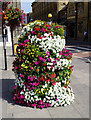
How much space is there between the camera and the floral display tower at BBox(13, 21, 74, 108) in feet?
14.9

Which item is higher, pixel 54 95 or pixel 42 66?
pixel 42 66

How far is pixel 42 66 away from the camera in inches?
180

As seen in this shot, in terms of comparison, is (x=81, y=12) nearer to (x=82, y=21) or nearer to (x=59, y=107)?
(x=82, y=21)

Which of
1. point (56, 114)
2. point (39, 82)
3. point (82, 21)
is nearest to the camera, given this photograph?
point (56, 114)

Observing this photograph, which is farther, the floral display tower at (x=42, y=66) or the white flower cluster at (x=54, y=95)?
the white flower cluster at (x=54, y=95)

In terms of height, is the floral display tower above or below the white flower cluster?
above

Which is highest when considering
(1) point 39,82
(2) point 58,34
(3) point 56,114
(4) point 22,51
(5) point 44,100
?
(2) point 58,34

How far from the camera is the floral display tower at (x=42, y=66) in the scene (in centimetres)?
453

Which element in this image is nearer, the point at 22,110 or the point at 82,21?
the point at 22,110

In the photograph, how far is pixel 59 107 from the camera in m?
4.76

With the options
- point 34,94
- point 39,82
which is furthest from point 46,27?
point 34,94

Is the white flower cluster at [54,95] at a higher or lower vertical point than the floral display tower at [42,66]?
lower

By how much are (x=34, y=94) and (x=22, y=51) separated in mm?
1269

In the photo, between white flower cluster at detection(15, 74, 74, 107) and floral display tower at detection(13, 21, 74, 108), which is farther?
white flower cluster at detection(15, 74, 74, 107)
